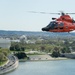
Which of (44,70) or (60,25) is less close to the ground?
(60,25)

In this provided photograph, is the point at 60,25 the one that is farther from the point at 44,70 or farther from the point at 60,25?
the point at 44,70

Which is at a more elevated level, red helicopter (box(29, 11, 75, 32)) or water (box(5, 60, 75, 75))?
red helicopter (box(29, 11, 75, 32))

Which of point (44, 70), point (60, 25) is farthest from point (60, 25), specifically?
point (44, 70)

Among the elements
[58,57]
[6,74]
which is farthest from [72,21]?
[58,57]

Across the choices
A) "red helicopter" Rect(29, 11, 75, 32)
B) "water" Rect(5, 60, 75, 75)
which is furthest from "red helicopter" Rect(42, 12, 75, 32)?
"water" Rect(5, 60, 75, 75)

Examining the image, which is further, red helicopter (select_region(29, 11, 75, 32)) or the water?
the water

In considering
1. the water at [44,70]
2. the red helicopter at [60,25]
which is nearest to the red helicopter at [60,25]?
the red helicopter at [60,25]

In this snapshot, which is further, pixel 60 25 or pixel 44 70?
pixel 44 70

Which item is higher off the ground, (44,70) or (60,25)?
(60,25)

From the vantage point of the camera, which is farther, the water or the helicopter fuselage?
the water

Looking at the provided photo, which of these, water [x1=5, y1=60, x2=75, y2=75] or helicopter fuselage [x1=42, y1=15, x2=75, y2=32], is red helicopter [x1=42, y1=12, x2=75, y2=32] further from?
water [x1=5, y1=60, x2=75, y2=75]

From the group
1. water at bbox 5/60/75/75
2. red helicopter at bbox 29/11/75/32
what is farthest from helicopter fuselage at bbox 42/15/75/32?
water at bbox 5/60/75/75
